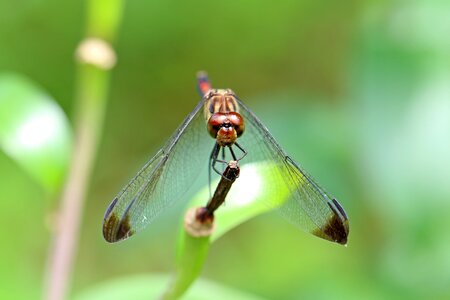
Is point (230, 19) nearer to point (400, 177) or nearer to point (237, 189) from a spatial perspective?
point (400, 177)

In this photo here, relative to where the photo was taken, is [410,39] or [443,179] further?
[410,39]

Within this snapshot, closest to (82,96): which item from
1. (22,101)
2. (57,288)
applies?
(22,101)

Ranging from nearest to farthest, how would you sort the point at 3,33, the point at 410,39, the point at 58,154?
1. the point at 58,154
2. the point at 410,39
3. the point at 3,33

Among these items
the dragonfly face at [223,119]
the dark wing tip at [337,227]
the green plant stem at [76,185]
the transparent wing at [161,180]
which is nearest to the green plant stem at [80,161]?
the green plant stem at [76,185]

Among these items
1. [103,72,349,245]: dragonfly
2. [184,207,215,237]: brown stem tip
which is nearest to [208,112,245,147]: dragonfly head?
[103,72,349,245]: dragonfly

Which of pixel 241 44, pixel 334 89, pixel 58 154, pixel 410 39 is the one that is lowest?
pixel 58 154

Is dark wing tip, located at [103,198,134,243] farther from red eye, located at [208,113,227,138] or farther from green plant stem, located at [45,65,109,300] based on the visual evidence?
green plant stem, located at [45,65,109,300]
